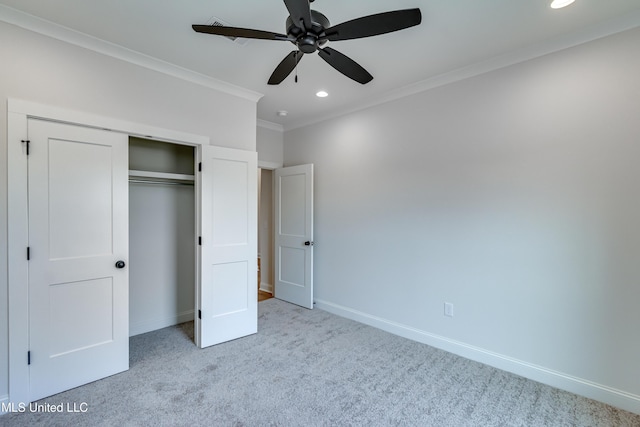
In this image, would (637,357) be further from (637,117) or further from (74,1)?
(74,1)

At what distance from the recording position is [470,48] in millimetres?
2541

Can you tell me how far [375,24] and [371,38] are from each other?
92cm

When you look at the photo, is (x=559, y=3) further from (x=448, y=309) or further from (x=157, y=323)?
(x=157, y=323)

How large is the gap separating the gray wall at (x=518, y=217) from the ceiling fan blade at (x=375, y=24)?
168 cm

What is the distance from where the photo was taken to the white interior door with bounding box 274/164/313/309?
14.1 ft

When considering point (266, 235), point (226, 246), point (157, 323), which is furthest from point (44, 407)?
point (266, 235)

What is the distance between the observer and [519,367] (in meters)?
2.60

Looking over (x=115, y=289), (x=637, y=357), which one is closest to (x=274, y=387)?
(x=115, y=289)

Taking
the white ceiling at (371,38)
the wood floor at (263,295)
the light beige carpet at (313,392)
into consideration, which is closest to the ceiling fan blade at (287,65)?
the white ceiling at (371,38)

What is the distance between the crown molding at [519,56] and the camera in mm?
2166

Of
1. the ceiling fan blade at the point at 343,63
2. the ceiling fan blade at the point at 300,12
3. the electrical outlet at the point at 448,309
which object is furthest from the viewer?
the electrical outlet at the point at 448,309

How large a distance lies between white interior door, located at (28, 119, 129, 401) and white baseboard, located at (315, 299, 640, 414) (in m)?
2.71

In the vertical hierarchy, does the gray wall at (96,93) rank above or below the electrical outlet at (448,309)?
above

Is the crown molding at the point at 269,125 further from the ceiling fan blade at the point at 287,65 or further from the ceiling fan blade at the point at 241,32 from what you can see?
the ceiling fan blade at the point at 241,32
